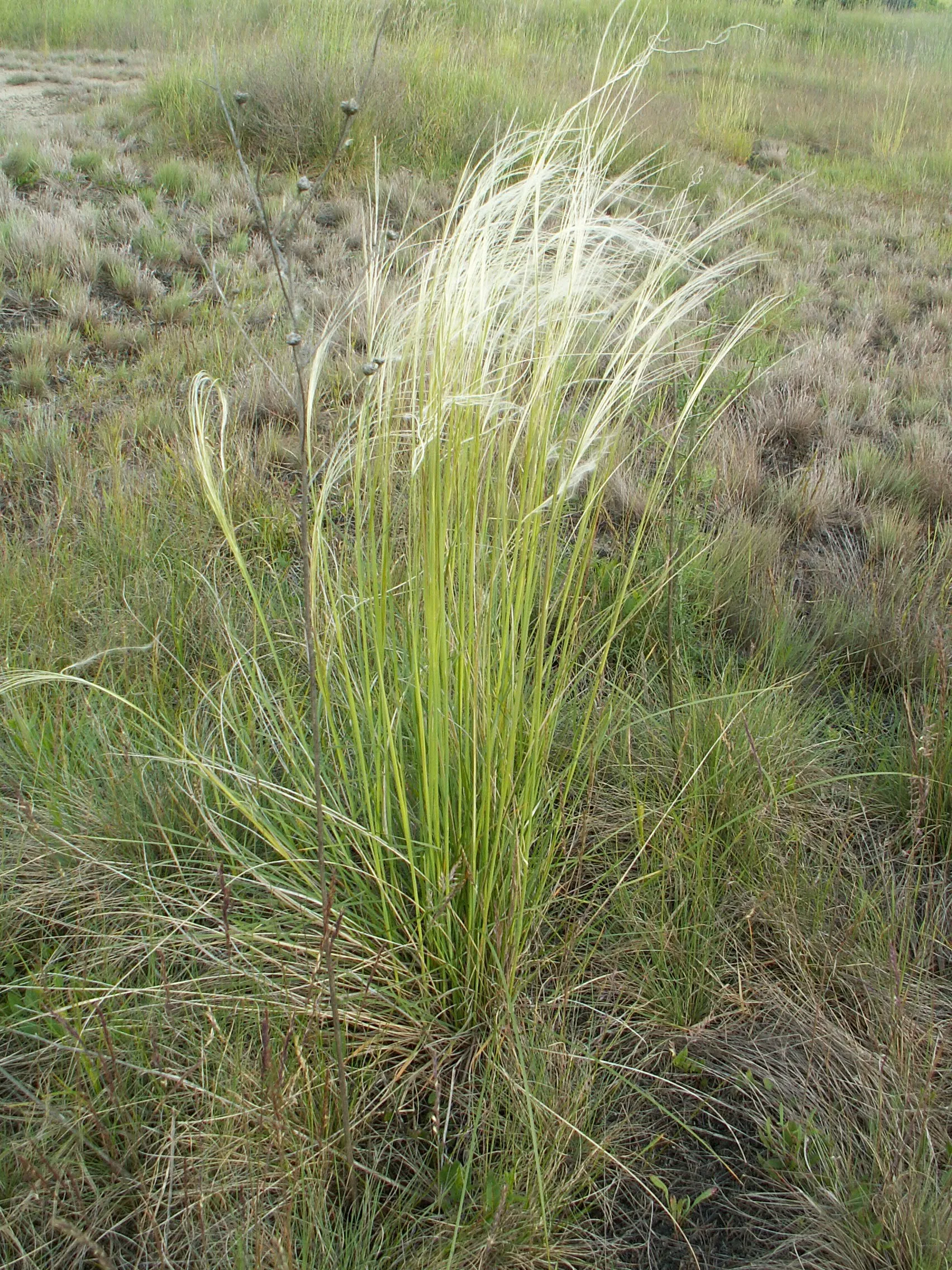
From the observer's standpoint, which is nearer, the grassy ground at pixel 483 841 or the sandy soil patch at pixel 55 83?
the grassy ground at pixel 483 841

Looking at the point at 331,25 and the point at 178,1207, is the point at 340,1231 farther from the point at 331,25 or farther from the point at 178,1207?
the point at 331,25

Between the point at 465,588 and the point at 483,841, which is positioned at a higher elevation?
the point at 465,588

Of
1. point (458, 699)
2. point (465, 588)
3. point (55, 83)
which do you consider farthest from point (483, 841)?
point (55, 83)

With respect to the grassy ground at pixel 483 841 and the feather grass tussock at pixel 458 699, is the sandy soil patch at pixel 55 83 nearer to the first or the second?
the grassy ground at pixel 483 841

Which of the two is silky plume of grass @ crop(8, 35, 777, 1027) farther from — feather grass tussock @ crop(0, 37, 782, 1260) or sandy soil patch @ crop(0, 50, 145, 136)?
sandy soil patch @ crop(0, 50, 145, 136)

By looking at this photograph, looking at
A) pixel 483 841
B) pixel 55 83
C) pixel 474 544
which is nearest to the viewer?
pixel 474 544

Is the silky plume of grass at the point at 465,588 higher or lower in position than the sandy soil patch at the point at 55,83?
lower

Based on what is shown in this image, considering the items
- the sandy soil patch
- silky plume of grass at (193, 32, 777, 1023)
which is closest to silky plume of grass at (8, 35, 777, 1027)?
silky plume of grass at (193, 32, 777, 1023)

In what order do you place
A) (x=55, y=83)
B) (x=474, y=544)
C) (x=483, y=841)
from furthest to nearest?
(x=55, y=83), (x=483, y=841), (x=474, y=544)

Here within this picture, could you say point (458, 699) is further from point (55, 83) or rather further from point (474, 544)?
point (55, 83)

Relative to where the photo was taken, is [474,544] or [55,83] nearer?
[474,544]

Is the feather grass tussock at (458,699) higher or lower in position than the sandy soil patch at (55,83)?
lower

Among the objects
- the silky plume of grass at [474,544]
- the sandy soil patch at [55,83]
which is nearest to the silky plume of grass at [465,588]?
the silky plume of grass at [474,544]

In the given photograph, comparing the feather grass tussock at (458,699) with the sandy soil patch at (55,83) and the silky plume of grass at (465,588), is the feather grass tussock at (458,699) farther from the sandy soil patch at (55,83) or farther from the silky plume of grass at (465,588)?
the sandy soil patch at (55,83)
